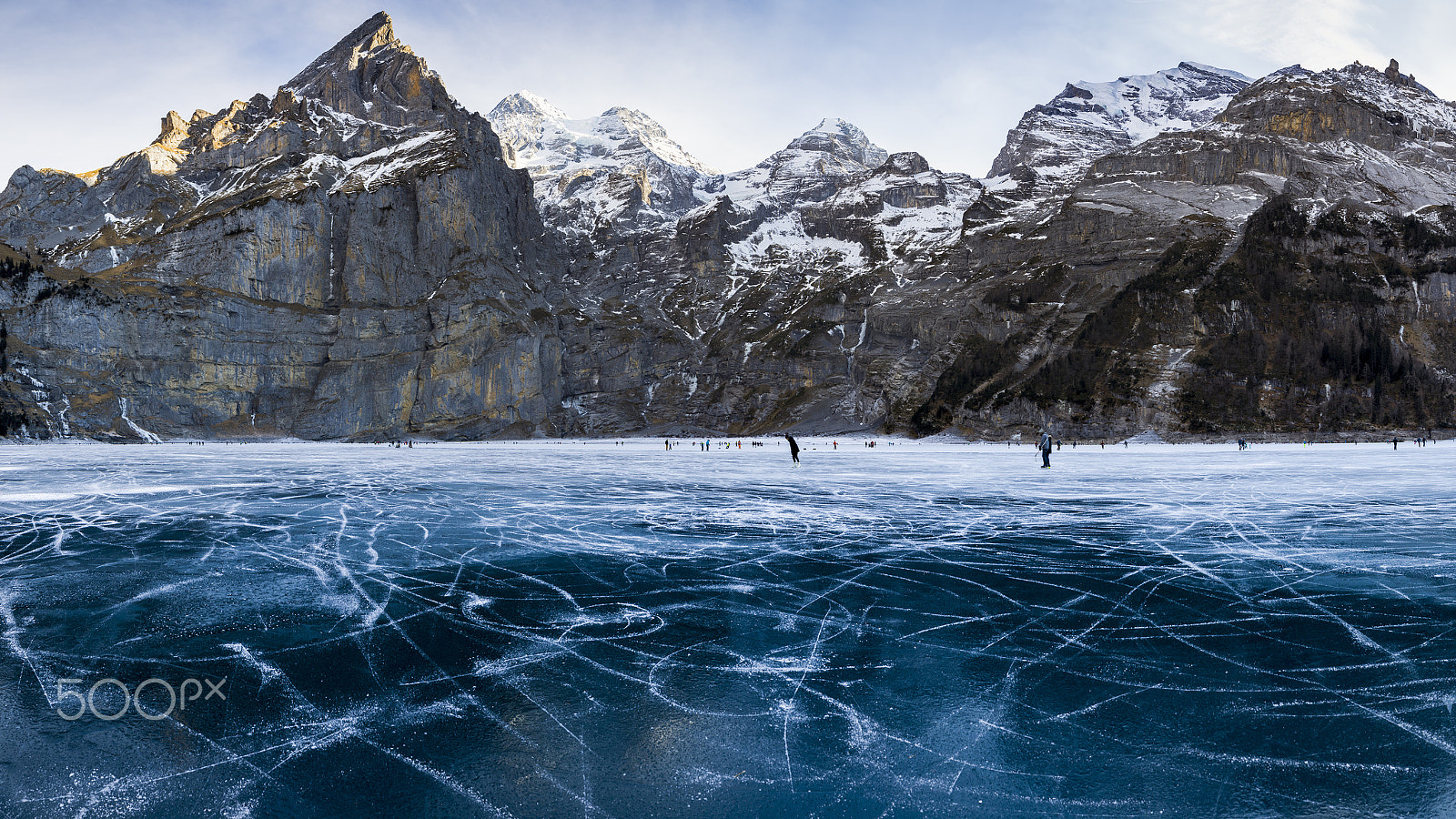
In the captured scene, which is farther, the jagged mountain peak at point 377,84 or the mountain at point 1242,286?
the jagged mountain peak at point 377,84

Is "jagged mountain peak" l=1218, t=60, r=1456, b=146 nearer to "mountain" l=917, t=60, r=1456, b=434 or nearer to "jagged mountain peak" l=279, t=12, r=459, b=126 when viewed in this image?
"mountain" l=917, t=60, r=1456, b=434

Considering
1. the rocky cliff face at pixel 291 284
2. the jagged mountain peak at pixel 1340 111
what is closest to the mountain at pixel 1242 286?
the jagged mountain peak at pixel 1340 111

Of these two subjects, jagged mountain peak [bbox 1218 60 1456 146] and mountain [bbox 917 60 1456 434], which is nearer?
mountain [bbox 917 60 1456 434]

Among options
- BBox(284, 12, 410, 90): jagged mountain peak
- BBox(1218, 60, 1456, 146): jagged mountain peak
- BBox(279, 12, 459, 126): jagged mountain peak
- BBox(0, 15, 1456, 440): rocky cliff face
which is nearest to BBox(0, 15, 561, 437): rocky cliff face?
BBox(0, 15, 1456, 440): rocky cliff face

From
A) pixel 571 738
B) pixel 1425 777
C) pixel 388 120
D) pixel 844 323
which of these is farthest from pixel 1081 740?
pixel 388 120

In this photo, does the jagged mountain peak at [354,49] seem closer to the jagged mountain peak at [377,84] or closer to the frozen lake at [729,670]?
the jagged mountain peak at [377,84]

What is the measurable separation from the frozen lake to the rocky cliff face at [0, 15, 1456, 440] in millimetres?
86160

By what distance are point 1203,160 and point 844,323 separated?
71.0 metres

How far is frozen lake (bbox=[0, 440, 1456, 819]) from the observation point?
4.49 m

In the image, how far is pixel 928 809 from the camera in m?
4.23

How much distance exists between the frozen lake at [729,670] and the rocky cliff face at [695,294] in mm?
86160

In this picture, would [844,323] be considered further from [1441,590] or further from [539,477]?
[1441,590]

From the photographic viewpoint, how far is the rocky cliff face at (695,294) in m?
95.4

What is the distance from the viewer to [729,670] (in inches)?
264
